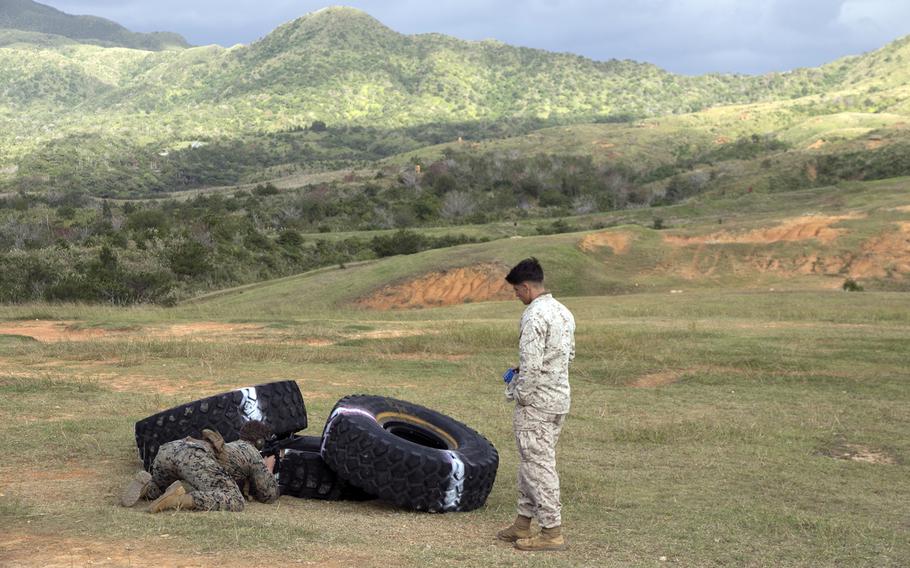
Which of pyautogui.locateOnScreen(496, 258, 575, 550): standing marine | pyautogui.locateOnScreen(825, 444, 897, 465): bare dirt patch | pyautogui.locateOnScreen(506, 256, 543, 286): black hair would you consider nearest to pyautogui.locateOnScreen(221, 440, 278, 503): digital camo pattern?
pyautogui.locateOnScreen(496, 258, 575, 550): standing marine

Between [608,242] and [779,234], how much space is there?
772 centimetres

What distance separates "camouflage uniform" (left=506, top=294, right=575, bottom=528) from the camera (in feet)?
23.8

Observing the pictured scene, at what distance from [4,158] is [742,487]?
136 metres

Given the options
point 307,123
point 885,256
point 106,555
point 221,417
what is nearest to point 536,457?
point 106,555

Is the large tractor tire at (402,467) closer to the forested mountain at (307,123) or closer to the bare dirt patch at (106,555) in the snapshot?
the bare dirt patch at (106,555)

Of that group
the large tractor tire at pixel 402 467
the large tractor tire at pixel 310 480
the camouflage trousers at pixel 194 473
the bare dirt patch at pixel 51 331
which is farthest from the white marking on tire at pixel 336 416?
the bare dirt patch at pixel 51 331

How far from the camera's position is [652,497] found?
9023 millimetres

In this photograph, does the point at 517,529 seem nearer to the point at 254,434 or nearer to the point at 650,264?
the point at 254,434

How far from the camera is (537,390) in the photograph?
7309 mm

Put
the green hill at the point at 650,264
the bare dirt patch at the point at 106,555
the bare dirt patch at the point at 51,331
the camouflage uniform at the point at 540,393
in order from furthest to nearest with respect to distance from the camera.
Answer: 1. the green hill at the point at 650,264
2. the bare dirt patch at the point at 51,331
3. the camouflage uniform at the point at 540,393
4. the bare dirt patch at the point at 106,555

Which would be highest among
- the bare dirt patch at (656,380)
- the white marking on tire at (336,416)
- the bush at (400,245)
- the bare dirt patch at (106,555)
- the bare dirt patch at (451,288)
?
the white marking on tire at (336,416)

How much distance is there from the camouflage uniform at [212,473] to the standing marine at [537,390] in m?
2.26

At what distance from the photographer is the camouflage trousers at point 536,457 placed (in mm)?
7266

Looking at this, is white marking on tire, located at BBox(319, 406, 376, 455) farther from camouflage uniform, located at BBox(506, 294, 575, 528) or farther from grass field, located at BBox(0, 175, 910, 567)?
camouflage uniform, located at BBox(506, 294, 575, 528)
